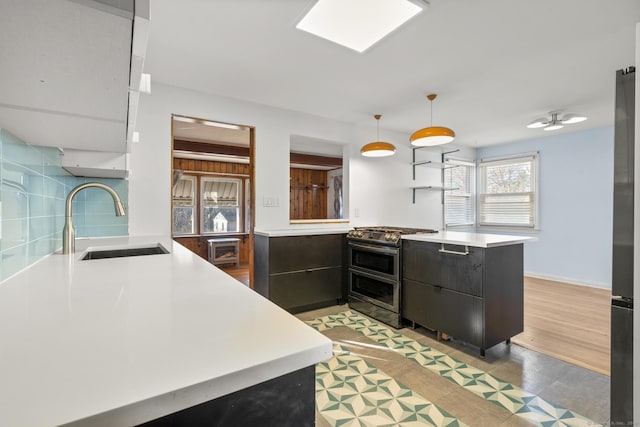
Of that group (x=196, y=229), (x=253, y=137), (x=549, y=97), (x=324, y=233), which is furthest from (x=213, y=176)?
(x=549, y=97)

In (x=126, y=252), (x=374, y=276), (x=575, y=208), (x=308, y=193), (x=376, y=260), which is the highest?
(x=308, y=193)

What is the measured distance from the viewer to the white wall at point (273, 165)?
9.30 feet

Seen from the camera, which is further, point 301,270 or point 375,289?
point 301,270

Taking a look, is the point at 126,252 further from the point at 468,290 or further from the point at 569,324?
the point at 569,324

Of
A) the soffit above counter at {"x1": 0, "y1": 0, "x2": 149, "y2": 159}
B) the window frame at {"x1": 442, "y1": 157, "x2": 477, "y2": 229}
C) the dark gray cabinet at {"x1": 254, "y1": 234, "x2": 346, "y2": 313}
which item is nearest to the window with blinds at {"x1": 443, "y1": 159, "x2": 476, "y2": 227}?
the window frame at {"x1": 442, "y1": 157, "x2": 477, "y2": 229}

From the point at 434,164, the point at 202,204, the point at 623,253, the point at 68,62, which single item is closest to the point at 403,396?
the point at 623,253

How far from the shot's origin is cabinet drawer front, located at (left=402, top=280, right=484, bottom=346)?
224cm

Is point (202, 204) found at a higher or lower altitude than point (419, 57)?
lower

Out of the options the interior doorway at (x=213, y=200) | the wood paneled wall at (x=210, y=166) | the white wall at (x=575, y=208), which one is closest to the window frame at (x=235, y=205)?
the interior doorway at (x=213, y=200)

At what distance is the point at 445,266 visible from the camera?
2.45 m

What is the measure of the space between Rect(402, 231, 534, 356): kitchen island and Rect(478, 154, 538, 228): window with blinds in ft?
10.7

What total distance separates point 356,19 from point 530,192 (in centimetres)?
470

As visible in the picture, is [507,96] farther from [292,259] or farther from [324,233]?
[292,259]

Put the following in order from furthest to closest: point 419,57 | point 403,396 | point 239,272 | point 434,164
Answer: point 239,272 < point 434,164 < point 419,57 < point 403,396
